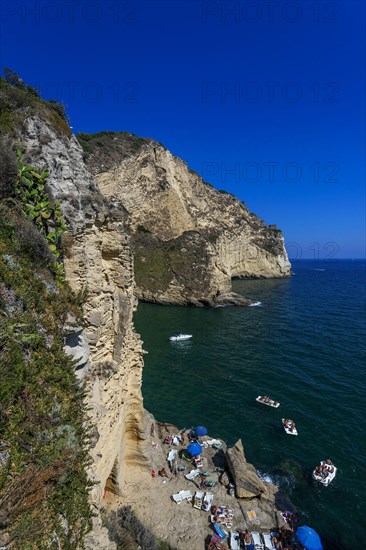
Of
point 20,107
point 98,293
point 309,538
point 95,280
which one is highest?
point 20,107

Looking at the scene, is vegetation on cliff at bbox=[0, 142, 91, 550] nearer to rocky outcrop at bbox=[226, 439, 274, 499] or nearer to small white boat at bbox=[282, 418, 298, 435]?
rocky outcrop at bbox=[226, 439, 274, 499]

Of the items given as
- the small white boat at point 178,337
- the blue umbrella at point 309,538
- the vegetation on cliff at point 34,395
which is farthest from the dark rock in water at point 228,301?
the vegetation on cliff at point 34,395

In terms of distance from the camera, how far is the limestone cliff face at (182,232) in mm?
64375

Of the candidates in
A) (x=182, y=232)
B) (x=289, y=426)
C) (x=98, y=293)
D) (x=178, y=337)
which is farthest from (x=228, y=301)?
(x=98, y=293)

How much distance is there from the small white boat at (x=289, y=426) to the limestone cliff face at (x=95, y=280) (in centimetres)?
1419

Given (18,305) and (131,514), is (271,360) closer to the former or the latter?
(131,514)

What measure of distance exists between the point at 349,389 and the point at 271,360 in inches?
337

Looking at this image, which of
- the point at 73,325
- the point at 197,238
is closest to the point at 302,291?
the point at 197,238

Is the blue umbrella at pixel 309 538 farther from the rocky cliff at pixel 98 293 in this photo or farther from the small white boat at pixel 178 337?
the small white boat at pixel 178 337

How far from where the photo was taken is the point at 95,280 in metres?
9.88

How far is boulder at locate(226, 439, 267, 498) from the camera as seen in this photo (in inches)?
612

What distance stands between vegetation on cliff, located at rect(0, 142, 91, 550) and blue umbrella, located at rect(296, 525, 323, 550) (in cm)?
1174

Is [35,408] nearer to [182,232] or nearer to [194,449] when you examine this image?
[194,449]

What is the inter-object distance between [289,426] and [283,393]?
5.34m
